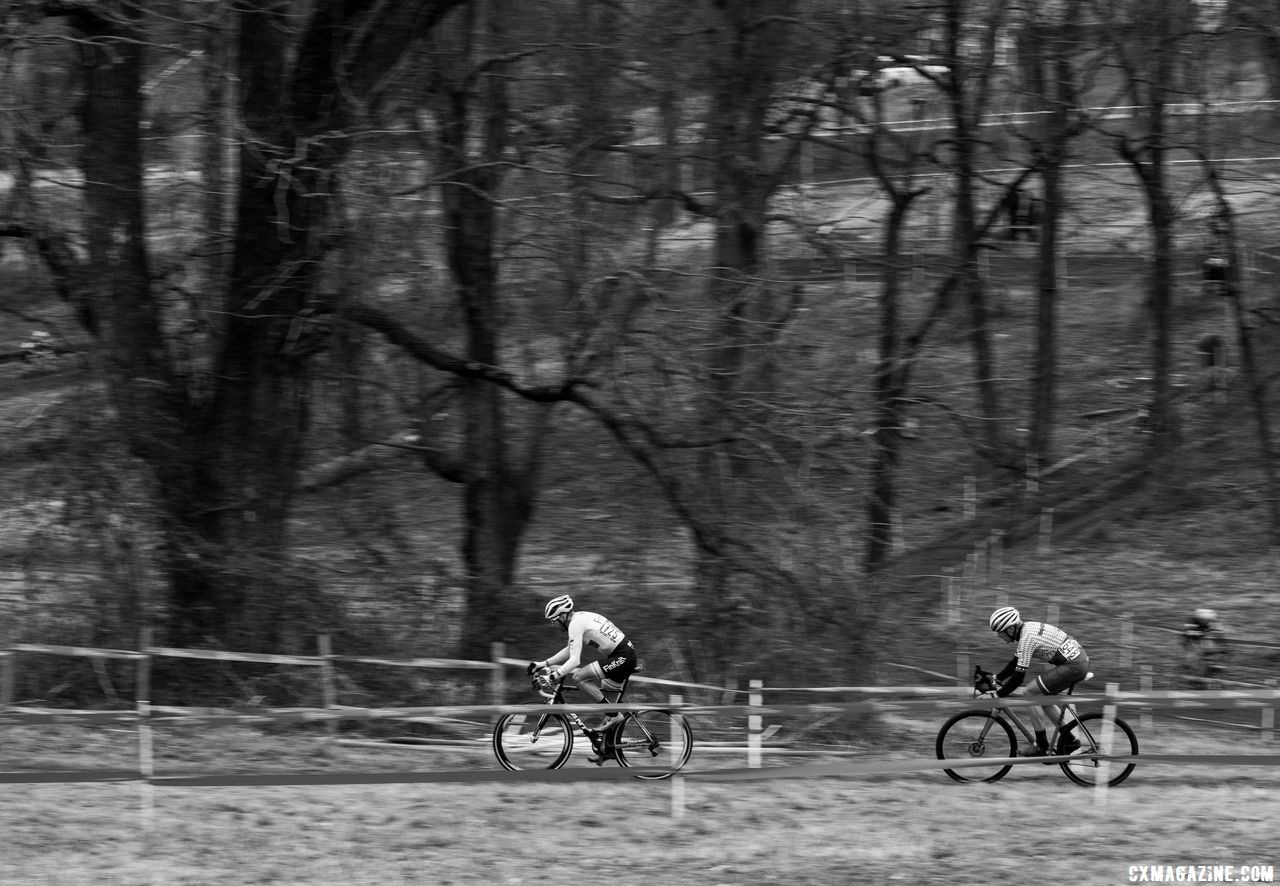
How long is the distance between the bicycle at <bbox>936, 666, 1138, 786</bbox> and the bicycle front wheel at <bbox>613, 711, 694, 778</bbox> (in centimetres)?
213

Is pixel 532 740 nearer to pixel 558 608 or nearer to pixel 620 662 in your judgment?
pixel 620 662

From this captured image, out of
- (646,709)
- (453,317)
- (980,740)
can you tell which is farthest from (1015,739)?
(453,317)

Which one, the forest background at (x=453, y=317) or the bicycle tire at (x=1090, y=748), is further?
the forest background at (x=453, y=317)

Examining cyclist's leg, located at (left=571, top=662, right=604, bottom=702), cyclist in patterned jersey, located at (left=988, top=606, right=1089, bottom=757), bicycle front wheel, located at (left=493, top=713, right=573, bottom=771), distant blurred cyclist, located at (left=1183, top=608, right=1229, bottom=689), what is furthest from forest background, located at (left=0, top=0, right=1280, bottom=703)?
distant blurred cyclist, located at (left=1183, top=608, right=1229, bottom=689)

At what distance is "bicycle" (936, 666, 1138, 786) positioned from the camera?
39.7ft

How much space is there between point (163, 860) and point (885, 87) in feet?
→ 43.0

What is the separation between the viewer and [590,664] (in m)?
12.4

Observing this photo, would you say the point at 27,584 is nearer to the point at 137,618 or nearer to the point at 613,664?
the point at 137,618

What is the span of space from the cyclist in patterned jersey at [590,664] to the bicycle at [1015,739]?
2.71 meters

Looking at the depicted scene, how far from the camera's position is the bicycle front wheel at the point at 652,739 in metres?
12.1

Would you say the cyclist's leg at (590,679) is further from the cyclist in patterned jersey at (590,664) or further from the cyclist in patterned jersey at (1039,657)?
the cyclist in patterned jersey at (1039,657)

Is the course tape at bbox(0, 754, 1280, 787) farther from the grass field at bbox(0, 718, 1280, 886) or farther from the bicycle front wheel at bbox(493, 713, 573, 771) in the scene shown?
the bicycle front wheel at bbox(493, 713, 573, 771)

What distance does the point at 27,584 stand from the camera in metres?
14.4

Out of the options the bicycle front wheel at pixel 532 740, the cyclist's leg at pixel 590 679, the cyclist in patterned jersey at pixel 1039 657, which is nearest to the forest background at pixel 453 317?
the cyclist in patterned jersey at pixel 1039 657
